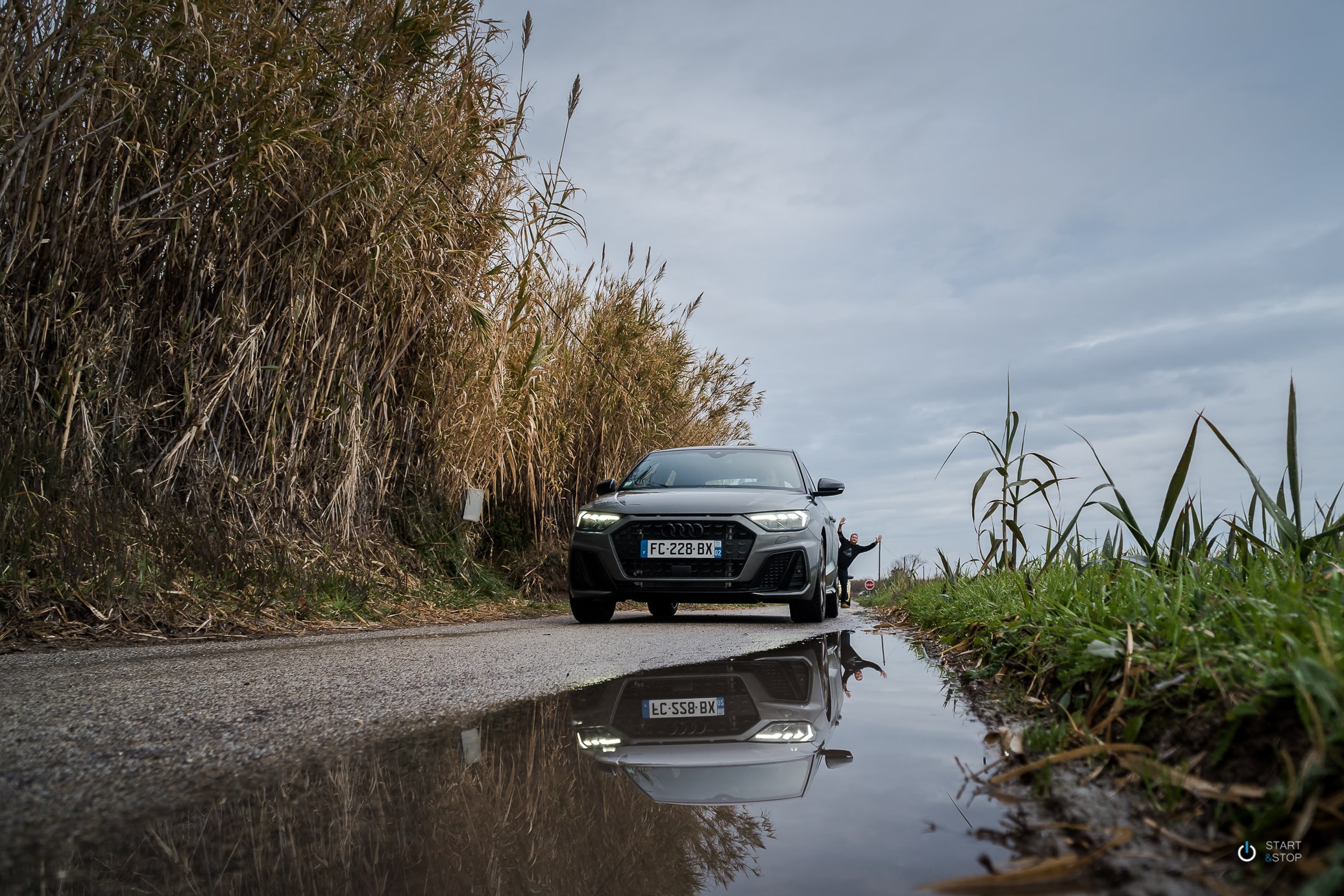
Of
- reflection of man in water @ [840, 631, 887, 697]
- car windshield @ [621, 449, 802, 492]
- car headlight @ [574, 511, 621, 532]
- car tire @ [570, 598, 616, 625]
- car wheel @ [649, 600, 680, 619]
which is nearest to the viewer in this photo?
reflection of man in water @ [840, 631, 887, 697]

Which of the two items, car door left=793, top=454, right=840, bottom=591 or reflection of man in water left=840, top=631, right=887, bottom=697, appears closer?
reflection of man in water left=840, top=631, right=887, bottom=697

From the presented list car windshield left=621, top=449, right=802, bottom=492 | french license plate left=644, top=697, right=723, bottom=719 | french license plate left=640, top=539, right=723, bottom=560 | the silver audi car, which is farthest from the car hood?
french license plate left=644, top=697, right=723, bottom=719

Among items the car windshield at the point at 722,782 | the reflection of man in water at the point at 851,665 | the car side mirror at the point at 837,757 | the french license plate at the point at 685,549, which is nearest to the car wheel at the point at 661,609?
the french license plate at the point at 685,549

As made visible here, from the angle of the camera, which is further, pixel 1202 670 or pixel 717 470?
pixel 717 470

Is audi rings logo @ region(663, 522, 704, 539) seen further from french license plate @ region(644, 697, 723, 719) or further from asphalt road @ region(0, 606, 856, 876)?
french license plate @ region(644, 697, 723, 719)

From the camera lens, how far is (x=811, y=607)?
6.55 meters

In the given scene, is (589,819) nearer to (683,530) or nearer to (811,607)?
(683,530)

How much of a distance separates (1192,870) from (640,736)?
1.28 m

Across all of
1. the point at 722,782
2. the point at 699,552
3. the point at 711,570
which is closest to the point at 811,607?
the point at 711,570

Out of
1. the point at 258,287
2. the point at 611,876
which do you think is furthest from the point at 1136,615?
the point at 258,287

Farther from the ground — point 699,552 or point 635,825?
point 699,552

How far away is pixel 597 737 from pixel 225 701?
111 cm

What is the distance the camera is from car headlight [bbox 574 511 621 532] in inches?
259

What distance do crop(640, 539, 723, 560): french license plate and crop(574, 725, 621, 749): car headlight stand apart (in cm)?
402
